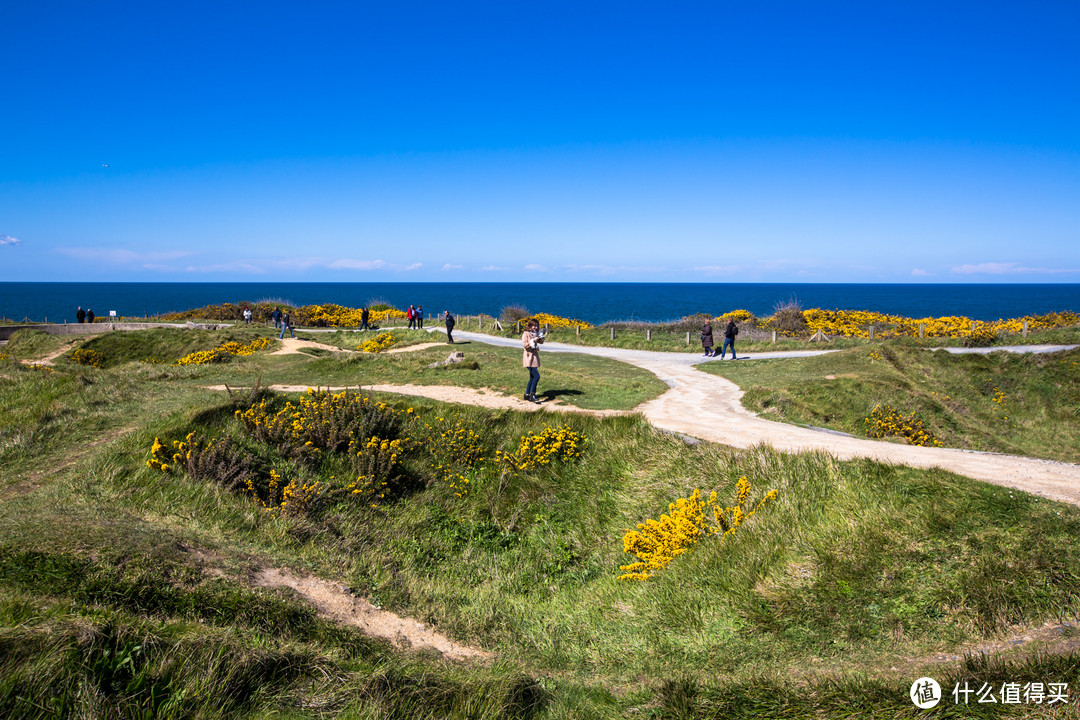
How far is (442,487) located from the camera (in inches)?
392

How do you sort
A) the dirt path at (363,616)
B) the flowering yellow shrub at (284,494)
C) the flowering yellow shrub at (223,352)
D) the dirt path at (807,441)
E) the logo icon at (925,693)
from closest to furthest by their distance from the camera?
the logo icon at (925,693) → the dirt path at (363,616) → the dirt path at (807,441) → the flowering yellow shrub at (284,494) → the flowering yellow shrub at (223,352)

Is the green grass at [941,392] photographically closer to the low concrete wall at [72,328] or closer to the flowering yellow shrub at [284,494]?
the flowering yellow shrub at [284,494]

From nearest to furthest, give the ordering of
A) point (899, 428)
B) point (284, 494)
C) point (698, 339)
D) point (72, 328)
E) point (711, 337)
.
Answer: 1. point (284, 494)
2. point (899, 428)
3. point (711, 337)
4. point (698, 339)
5. point (72, 328)

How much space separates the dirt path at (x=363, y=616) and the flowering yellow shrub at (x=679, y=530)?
235 cm

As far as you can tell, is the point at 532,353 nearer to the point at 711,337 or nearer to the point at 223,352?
the point at 711,337

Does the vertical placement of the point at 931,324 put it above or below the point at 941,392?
above

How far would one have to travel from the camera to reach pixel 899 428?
44.1 ft

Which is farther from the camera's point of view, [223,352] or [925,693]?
[223,352]

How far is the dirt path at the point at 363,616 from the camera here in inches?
219

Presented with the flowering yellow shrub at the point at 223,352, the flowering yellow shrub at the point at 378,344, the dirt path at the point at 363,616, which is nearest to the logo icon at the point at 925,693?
the dirt path at the point at 363,616

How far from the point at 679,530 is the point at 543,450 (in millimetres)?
3799

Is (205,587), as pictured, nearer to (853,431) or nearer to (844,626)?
(844,626)

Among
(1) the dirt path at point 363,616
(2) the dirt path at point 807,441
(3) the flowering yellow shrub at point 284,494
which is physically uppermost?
(2) the dirt path at point 807,441

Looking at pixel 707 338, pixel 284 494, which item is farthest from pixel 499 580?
pixel 707 338
